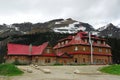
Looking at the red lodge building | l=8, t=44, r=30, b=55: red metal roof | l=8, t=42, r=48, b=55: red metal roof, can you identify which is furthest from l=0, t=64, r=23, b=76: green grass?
l=8, t=44, r=30, b=55: red metal roof

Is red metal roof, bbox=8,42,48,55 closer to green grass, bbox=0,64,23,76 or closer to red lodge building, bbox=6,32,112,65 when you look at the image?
red lodge building, bbox=6,32,112,65

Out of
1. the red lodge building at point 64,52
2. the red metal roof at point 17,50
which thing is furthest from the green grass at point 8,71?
the red metal roof at point 17,50

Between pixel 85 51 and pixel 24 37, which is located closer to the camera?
pixel 85 51

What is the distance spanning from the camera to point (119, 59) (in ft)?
375

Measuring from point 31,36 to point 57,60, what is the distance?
47.3m

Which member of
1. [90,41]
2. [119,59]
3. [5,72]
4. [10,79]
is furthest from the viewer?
[119,59]

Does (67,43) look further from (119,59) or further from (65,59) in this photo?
(119,59)

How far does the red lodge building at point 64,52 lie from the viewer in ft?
283

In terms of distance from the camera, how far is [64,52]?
91.9 meters

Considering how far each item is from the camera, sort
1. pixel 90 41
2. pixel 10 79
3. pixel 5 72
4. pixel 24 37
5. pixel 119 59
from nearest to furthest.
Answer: pixel 10 79 → pixel 5 72 → pixel 90 41 → pixel 119 59 → pixel 24 37

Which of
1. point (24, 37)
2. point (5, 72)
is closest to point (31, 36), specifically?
point (24, 37)

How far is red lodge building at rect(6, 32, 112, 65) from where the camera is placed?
8634 cm

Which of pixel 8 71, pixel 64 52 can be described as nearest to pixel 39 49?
pixel 64 52

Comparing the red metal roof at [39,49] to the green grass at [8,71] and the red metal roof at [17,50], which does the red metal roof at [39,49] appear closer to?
the red metal roof at [17,50]
